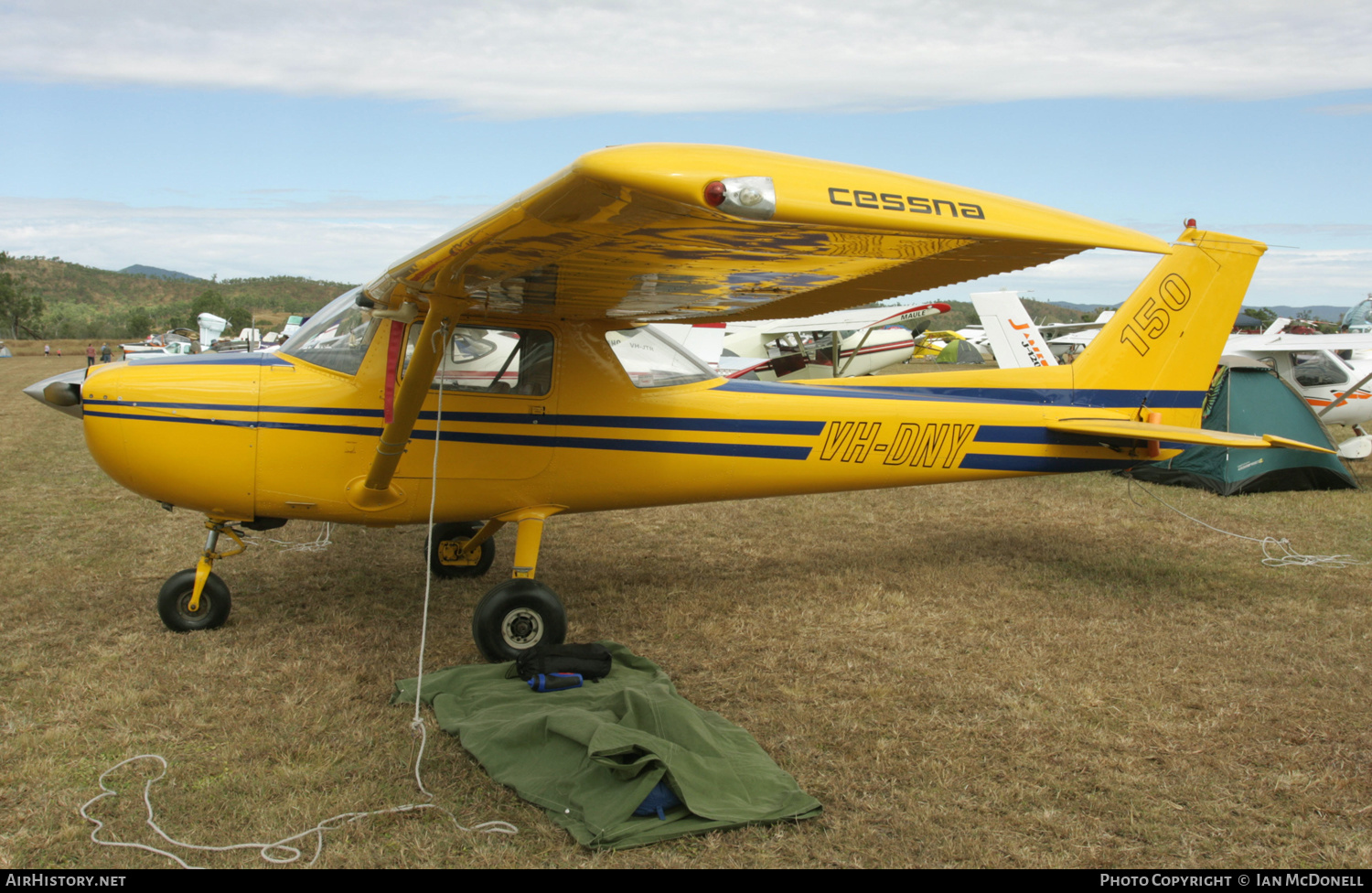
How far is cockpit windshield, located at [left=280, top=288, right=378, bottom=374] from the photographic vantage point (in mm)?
5051

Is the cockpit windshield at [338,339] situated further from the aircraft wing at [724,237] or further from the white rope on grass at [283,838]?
the white rope on grass at [283,838]

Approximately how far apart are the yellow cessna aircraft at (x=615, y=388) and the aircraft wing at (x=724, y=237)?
0.6 inches

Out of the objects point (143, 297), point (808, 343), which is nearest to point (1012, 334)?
point (808, 343)

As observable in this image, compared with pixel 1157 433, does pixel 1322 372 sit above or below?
above

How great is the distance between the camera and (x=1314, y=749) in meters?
3.82

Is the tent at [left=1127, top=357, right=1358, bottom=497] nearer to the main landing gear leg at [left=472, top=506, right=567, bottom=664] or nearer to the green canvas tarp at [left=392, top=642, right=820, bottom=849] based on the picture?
the main landing gear leg at [left=472, top=506, right=567, bottom=664]

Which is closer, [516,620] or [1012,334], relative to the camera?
[516,620]

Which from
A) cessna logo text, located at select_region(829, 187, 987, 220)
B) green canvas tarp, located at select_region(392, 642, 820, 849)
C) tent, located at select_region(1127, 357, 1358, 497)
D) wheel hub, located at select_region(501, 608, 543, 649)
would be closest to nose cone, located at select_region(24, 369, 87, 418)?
wheel hub, located at select_region(501, 608, 543, 649)

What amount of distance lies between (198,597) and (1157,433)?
6.17m

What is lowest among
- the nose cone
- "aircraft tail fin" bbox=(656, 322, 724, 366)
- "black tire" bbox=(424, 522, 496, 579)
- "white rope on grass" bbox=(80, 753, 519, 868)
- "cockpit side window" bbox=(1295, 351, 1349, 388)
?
"white rope on grass" bbox=(80, 753, 519, 868)

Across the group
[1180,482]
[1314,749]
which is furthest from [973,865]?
[1180,482]

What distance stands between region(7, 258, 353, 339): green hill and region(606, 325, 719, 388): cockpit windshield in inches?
3147

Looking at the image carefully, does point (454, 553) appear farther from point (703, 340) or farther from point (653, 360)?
point (703, 340)

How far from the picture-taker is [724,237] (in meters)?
3.33
